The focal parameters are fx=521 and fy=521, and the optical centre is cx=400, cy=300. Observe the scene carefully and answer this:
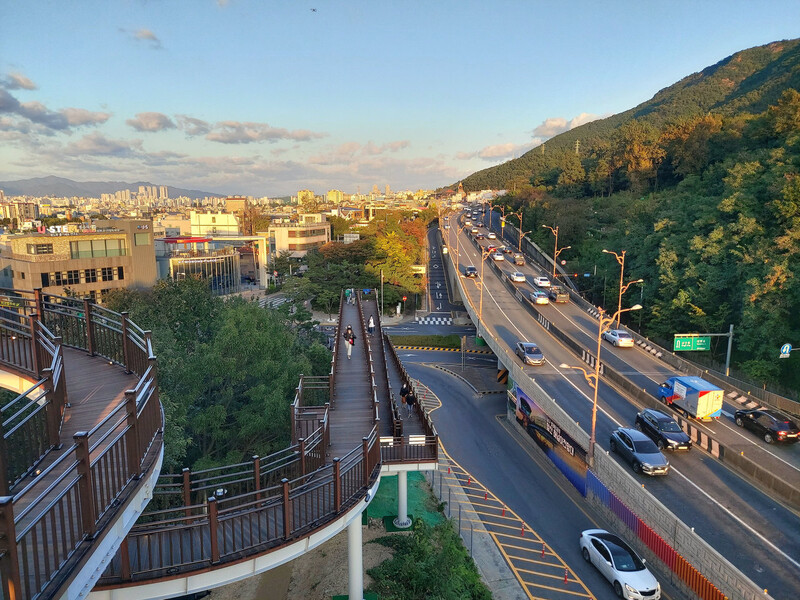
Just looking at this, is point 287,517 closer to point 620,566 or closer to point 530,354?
point 620,566

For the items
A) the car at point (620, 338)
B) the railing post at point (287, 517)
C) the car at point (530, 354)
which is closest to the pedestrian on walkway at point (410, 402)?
the railing post at point (287, 517)

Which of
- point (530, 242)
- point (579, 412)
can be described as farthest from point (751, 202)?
point (530, 242)

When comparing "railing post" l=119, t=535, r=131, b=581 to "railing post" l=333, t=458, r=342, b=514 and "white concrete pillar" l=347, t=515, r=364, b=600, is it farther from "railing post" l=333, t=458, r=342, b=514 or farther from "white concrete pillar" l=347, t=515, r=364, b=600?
"white concrete pillar" l=347, t=515, r=364, b=600

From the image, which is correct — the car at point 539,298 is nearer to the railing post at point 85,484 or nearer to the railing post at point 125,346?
the railing post at point 125,346

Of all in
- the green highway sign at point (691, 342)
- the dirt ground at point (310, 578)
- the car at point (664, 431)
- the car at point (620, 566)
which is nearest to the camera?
the dirt ground at point (310, 578)

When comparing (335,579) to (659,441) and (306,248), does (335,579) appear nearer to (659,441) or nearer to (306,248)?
(659,441)

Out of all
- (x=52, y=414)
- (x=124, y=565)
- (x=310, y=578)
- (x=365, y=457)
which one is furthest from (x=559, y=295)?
(x=52, y=414)

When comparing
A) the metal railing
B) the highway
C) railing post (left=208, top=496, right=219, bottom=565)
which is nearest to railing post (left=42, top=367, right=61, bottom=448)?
the metal railing
